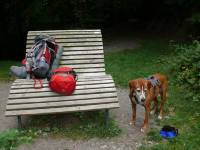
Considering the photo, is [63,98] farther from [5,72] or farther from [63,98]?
[5,72]

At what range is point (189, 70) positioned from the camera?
8680 millimetres

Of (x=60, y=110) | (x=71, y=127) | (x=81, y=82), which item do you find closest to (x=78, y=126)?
(x=71, y=127)

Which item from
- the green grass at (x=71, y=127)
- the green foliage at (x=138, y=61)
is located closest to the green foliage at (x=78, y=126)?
A: the green grass at (x=71, y=127)

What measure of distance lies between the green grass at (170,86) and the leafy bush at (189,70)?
5.4 inches

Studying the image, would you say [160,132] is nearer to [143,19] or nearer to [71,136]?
[71,136]

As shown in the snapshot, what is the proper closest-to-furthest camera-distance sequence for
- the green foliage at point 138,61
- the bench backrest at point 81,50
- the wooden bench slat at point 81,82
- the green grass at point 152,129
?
the green grass at point 152,129 → the wooden bench slat at point 81,82 → the bench backrest at point 81,50 → the green foliage at point 138,61

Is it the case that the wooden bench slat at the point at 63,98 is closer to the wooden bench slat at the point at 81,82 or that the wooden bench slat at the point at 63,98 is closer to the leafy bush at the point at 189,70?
the wooden bench slat at the point at 81,82

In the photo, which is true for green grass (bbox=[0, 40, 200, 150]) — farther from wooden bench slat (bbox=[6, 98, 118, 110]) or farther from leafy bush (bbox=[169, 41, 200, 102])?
wooden bench slat (bbox=[6, 98, 118, 110])

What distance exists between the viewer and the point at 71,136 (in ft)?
20.8

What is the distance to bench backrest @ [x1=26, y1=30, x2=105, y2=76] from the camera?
25.4ft

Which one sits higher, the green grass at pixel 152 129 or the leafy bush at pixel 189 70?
the leafy bush at pixel 189 70

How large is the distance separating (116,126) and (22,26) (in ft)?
32.5

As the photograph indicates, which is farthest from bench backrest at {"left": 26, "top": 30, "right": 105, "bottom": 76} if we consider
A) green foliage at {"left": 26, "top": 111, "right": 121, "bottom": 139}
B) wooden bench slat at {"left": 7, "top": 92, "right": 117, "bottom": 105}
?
wooden bench slat at {"left": 7, "top": 92, "right": 117, "bottom": 105}

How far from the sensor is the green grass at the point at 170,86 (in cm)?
602
